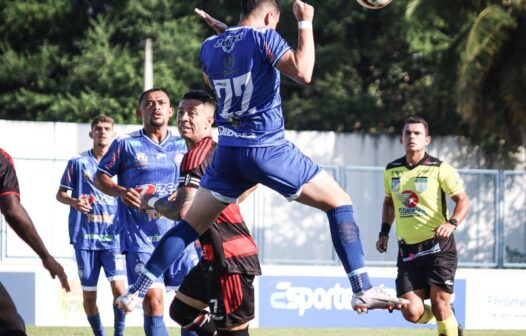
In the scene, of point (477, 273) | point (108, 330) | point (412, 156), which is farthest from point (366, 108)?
point (412, 156)

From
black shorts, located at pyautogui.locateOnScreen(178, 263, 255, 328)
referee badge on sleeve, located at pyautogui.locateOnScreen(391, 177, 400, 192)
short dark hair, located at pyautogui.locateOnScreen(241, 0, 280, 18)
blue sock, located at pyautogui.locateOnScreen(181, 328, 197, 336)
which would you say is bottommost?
blue sock, located at pyautogui.locateOnScreen(181, 328, 197, 336)

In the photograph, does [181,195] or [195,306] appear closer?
[181,195]

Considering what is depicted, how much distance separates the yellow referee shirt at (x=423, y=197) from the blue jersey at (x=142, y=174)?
2454 mm

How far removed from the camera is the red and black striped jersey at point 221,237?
7.77 metres

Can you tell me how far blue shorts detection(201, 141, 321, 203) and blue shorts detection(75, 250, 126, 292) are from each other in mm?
5102

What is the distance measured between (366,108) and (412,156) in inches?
789

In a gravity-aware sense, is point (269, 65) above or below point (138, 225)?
above

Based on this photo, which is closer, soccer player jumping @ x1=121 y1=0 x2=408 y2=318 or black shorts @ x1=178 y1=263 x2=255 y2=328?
soccer player jumping @ x1=121 y1=0 x2=408 y2=318

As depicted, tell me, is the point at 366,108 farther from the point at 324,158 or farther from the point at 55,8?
the point at 55,8

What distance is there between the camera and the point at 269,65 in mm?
6906

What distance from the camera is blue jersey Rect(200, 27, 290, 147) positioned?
690 cm

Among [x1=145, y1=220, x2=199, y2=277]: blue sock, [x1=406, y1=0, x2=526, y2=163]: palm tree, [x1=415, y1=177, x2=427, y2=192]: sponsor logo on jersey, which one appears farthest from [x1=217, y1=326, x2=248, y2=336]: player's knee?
[x1=406, y1=0, x2=526, y2=163]: palm tree

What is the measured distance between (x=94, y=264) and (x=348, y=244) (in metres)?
5.89

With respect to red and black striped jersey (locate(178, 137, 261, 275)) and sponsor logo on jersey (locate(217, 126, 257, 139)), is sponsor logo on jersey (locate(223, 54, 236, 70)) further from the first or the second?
red and black striped jersey (locate(178, 137, 261, 275))
